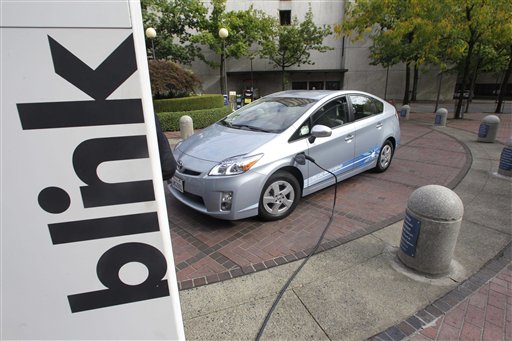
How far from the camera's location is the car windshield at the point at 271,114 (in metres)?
3.95

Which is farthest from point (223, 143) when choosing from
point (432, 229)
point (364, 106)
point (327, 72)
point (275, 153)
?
point (327, 72)

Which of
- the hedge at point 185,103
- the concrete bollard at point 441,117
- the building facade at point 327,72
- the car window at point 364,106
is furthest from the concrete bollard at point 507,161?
the building facade at point 327,72

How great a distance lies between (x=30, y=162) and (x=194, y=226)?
278cm

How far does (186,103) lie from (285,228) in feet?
29.0

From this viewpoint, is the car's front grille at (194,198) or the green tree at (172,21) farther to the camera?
the green tree at (172,21)

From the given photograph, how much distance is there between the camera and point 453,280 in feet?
8.84

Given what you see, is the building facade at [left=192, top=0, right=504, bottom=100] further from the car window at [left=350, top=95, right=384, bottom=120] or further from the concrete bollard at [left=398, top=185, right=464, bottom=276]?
the concrete bollard at [left=398, top=185, right=464, bottom=276]

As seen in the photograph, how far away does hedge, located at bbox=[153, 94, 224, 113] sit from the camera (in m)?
10.8

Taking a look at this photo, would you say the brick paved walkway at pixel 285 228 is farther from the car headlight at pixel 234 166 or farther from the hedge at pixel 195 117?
the hedge at pixel 195 117

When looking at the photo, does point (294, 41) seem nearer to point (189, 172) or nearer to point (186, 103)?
point (186, 103)

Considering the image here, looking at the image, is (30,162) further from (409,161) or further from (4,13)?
(409,161)

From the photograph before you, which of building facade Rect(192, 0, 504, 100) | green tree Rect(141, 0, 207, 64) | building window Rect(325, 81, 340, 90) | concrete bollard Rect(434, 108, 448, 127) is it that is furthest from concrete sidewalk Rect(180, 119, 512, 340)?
building window Rect(325, 81, 340, 90)

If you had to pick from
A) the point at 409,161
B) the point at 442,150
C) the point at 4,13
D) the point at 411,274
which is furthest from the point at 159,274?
the point at 442,150

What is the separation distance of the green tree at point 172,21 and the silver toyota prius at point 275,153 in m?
19.4
